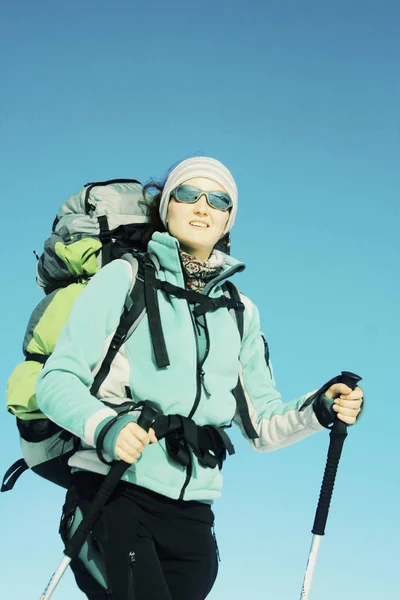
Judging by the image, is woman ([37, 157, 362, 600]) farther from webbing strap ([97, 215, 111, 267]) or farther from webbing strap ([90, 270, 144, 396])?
webbing strap ([97, 215, 111, 267])

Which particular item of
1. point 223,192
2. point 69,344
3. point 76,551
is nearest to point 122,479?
point 76,551

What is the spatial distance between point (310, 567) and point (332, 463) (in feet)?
2.13

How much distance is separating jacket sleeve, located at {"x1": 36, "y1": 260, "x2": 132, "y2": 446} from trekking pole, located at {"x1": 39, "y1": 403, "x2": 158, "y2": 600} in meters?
0.21

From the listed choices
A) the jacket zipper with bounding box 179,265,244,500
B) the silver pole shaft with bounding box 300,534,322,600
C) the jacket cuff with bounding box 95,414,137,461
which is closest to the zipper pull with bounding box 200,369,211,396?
the jacket zipper with bounding box 179,265,244,500

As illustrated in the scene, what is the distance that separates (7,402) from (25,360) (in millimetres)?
377

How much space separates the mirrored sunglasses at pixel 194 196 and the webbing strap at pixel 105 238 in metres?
0.53

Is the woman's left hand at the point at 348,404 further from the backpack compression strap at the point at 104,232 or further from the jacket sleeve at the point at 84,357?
the backpack compression strap at the point at 104,232

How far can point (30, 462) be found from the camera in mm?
5801

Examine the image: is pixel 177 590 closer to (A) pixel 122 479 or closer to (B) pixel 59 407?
(A) pixel 122 479

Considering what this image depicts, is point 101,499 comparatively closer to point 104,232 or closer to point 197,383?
point 197,383

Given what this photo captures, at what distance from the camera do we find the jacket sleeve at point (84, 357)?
4.91m

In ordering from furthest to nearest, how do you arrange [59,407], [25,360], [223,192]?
[223,192], [25,360], [59,407]

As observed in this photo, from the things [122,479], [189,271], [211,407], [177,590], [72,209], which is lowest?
[177,590]

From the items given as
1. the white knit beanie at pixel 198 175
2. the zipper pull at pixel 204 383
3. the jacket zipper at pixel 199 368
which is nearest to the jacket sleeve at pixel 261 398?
the jacket zipper at pixel 199 368
